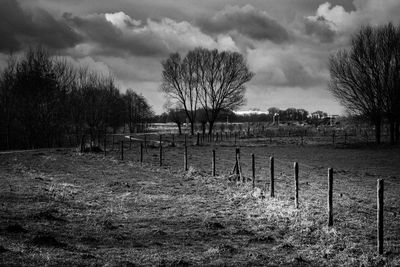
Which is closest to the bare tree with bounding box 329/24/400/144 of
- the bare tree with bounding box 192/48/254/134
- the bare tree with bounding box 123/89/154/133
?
the bare tree with bounding box 192/48/254/134

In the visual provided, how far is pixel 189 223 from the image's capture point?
11.1 meters

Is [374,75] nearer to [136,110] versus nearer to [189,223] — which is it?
[189,223]

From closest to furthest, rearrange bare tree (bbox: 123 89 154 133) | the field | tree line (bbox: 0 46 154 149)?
the field < tree line (bbox: 0 46 154 149) < bare tree (bbox: 123 89 154 133)

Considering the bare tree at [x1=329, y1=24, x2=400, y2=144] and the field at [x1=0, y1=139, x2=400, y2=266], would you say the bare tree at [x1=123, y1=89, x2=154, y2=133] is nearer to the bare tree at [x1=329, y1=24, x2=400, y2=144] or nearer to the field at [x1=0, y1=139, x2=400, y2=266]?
the bare tree at [x1=329, y1=24, x2=400, y2=144]

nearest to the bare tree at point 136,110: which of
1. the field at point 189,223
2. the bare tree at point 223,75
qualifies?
the bare tree at point 223,75

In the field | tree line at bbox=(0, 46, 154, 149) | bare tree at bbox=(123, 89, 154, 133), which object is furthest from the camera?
bare tree at bbox=(123, 89, 154, 133)

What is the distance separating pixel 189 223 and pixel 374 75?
142 ft

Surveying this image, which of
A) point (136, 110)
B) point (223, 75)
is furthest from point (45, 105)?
point (136, 110)

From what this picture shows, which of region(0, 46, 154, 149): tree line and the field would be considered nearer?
the field

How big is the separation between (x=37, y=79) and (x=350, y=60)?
37247mm

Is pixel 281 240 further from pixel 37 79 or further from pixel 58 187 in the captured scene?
pixel 37 79

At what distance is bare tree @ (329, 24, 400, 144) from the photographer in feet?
157

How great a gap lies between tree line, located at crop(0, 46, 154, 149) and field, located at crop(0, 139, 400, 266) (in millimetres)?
27403

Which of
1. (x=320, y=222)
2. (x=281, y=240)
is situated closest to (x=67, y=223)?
(x=281, y=240)
